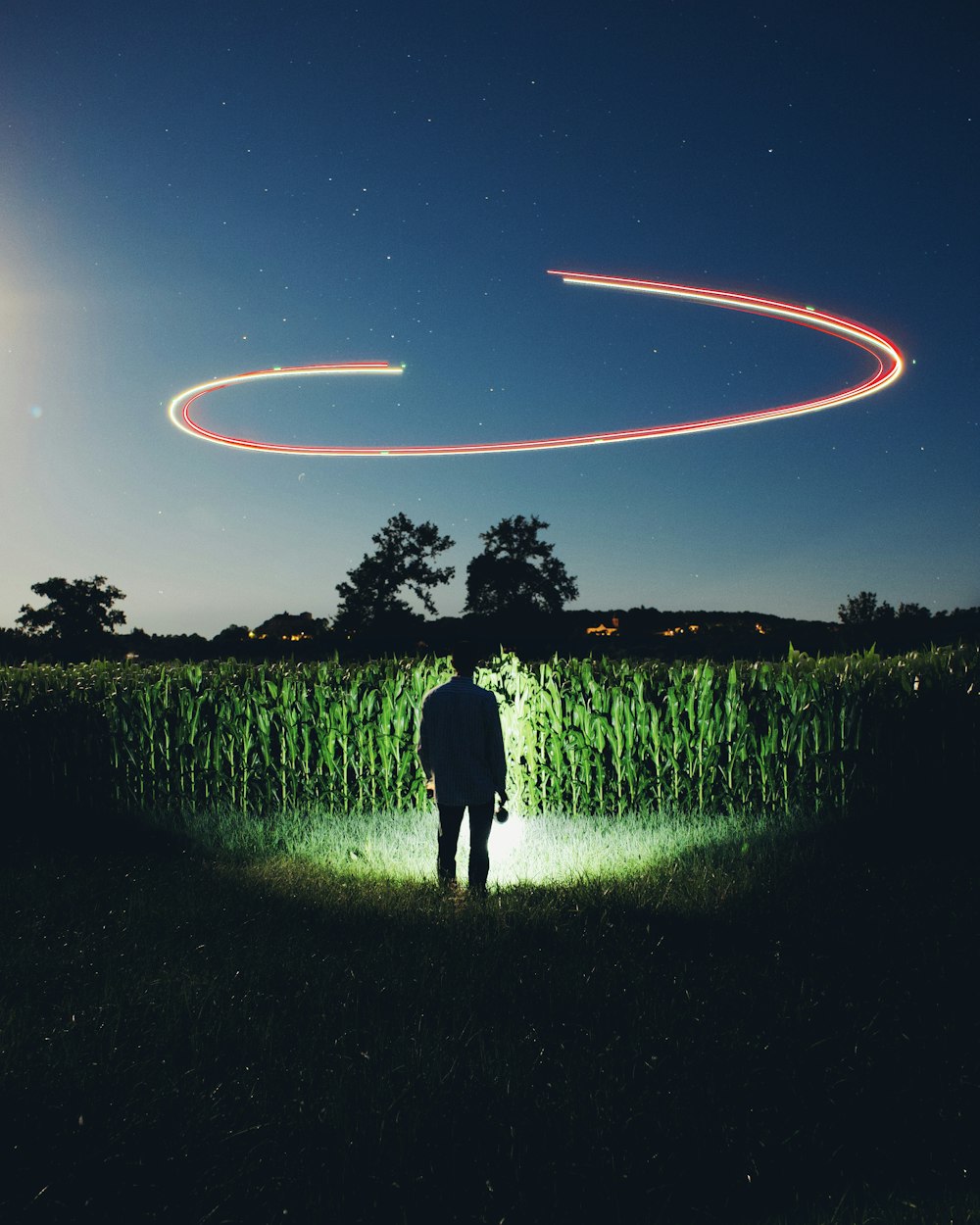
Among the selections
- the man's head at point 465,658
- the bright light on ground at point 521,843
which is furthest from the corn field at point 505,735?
the man's head at point 465,658

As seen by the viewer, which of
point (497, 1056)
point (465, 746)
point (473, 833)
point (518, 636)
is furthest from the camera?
point (518, 636)

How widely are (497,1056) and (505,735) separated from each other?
807 centimetres

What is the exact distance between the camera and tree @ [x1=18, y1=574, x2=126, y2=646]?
212 feet

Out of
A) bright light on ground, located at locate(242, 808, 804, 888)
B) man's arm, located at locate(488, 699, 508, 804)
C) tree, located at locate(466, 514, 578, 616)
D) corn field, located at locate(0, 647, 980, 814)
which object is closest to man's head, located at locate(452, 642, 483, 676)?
man's arm, located at locate(488, 699, 508, 804)

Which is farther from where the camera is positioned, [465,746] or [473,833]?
[473,833]

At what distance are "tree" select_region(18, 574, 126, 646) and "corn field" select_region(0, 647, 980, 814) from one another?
55836 millimetres

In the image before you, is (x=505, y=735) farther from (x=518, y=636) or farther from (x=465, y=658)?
(x=518, y=636)

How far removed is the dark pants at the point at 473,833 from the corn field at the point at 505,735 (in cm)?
404

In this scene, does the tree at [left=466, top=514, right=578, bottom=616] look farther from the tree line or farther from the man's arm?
the man's arm

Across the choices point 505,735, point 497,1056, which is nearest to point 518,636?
point 505,735

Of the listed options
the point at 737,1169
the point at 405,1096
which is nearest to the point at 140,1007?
the point at 405,1096

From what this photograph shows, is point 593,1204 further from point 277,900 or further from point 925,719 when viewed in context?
point 925,719

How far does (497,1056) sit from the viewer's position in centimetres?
468

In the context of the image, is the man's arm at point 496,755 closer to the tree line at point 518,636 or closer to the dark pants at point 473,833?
the dark pants at point 473,833
